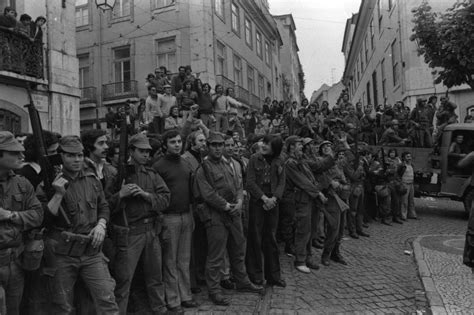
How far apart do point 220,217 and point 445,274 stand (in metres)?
3.55

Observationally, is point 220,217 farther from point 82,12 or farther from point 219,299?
point 82,12

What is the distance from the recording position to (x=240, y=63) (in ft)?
84.5

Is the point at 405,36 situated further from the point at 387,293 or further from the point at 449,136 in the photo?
the point at 387,293

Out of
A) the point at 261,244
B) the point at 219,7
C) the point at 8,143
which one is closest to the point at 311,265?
the point at 261,244

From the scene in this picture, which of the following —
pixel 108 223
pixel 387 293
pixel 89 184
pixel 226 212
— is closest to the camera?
pixel 89 184

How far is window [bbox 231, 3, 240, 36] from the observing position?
80.4ft

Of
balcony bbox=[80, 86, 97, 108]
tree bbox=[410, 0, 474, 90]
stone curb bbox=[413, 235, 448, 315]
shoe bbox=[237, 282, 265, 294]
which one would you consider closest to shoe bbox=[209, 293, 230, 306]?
shoe bbox=[237, 282, 265, 294]

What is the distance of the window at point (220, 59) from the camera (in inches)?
850

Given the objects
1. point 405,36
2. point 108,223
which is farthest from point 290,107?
point 108,223

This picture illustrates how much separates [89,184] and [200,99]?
323 inches

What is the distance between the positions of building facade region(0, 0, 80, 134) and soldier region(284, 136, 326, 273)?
24.2 feet

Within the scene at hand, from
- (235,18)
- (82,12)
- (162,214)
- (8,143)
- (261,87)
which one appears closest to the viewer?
(8,143)

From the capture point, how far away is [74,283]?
3354 millimetres

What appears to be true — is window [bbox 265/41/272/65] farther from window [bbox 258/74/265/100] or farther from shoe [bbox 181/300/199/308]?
shoe [bbox 181/300/199/308]
